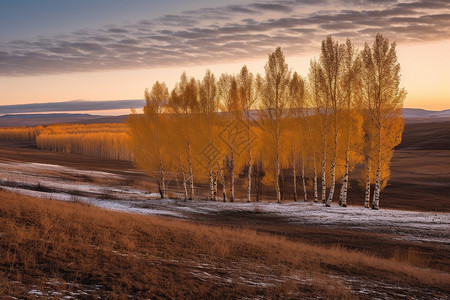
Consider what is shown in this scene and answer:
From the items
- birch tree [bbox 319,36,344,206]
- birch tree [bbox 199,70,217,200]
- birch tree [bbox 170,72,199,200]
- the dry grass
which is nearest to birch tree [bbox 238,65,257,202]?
birch tree [bbox 199,70,217,200]

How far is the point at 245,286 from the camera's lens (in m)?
9.47

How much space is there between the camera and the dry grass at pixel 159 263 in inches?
333

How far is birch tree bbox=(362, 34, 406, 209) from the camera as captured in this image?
3012cm

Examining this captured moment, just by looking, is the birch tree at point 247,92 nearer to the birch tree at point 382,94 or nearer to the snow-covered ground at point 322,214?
the snow-covered ground at point 322,214

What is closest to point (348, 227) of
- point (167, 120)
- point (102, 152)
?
point (167, 120)

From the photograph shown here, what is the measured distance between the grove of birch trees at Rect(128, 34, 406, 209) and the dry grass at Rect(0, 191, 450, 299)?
18201mm

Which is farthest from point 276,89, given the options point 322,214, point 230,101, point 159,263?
point 159,263

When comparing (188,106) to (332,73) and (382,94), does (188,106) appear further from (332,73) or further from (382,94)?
(382,94)

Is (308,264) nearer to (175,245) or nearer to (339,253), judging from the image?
(339,253)

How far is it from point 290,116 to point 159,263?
29.4 m

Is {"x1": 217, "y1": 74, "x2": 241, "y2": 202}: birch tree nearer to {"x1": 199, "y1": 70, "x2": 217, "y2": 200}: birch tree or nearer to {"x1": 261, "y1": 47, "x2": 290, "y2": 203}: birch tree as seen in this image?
{"x1": 199, "y1": 70, "x2": 217, "y2": 200}: birch tree

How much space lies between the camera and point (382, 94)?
30.4 meters

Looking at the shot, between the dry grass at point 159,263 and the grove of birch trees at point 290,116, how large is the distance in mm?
18201

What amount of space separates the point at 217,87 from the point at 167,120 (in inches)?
266
